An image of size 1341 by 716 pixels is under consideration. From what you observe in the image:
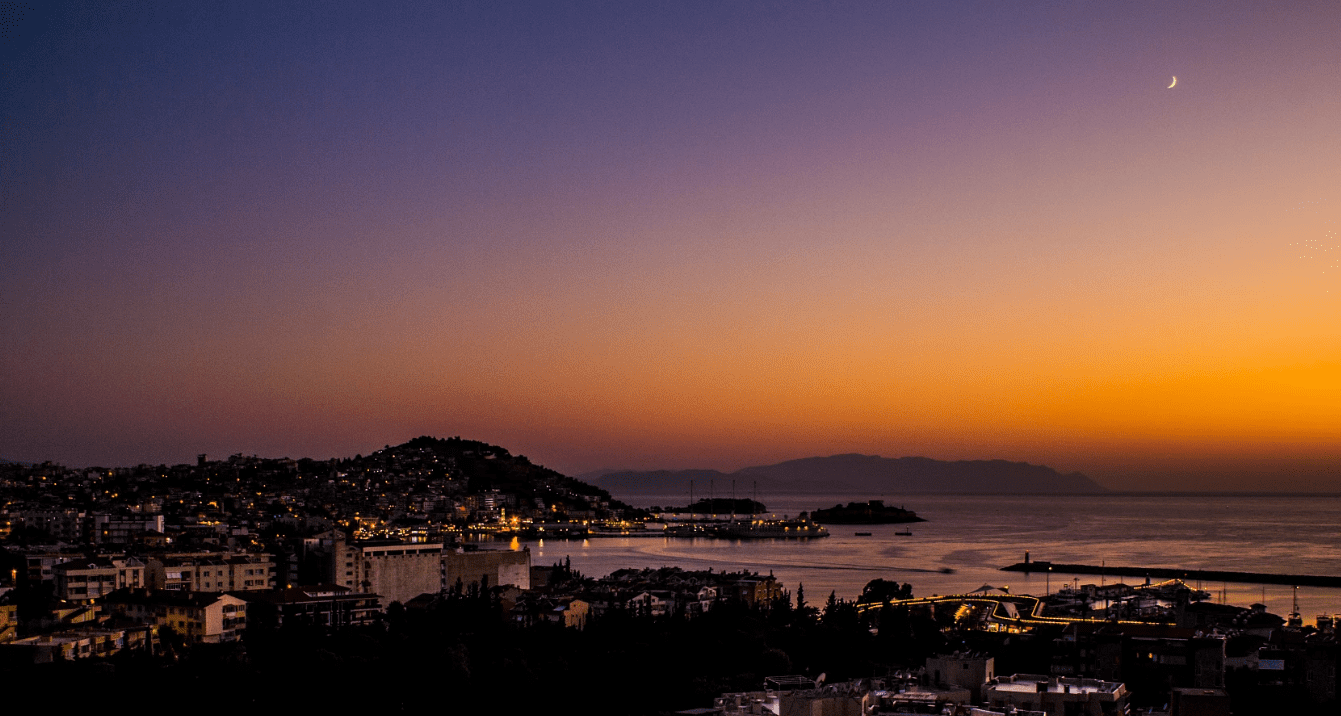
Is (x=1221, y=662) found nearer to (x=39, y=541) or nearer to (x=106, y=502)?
(x=39, y=541)

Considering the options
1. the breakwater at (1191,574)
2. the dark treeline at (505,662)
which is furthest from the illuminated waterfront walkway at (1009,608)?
the breakwater at (1191,574)

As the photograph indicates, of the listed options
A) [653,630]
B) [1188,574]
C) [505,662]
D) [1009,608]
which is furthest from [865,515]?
[505,662]

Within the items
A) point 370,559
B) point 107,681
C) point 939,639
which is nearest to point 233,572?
point 370,559

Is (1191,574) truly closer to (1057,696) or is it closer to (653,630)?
(653,630)

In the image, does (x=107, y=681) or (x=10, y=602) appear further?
(x=10, y=602)

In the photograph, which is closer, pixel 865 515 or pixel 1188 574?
pixel 1188 574

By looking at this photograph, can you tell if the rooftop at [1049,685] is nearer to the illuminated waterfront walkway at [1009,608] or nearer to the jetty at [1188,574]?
the illuminated waterfront walkway at [1009,608]
